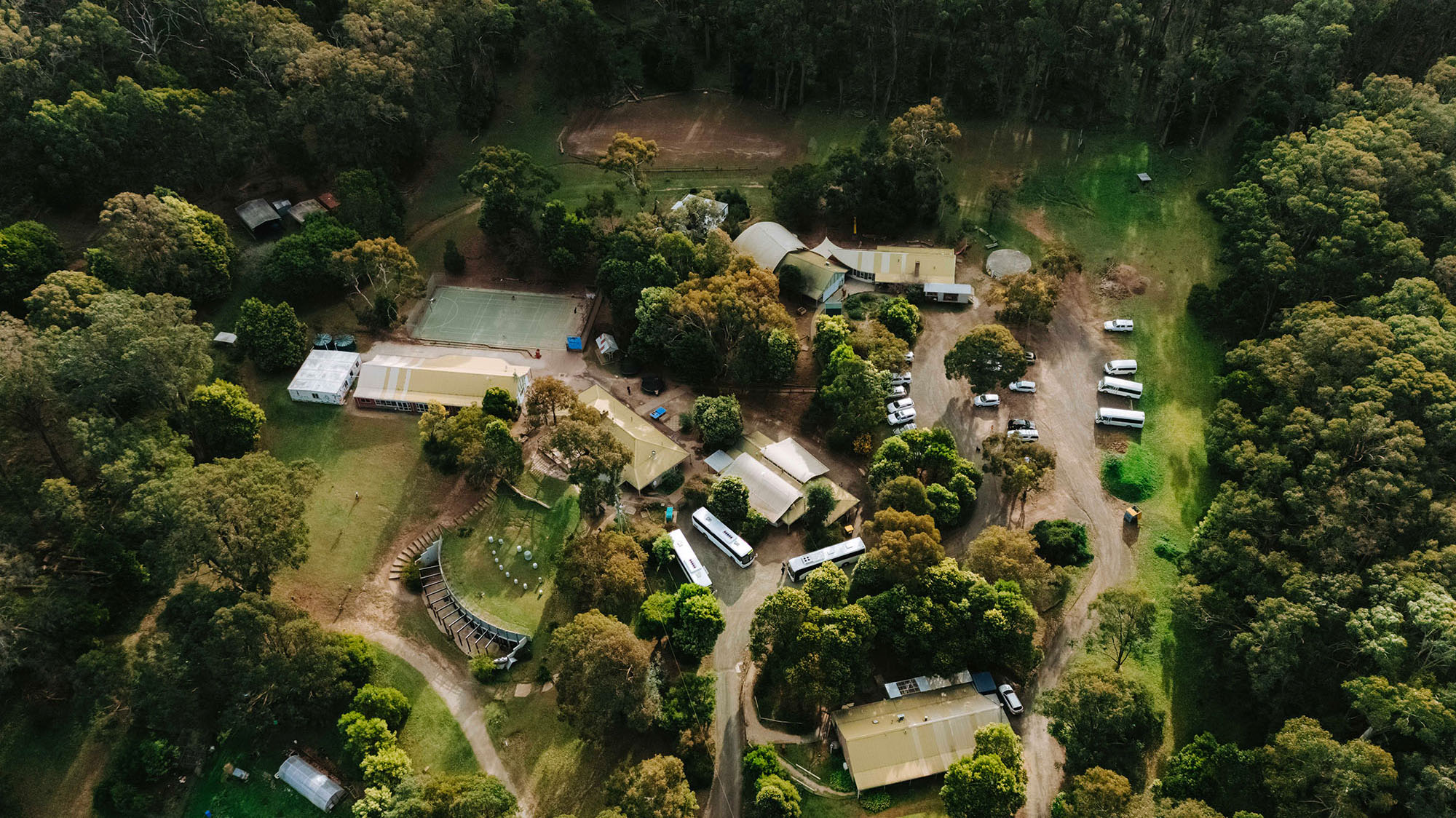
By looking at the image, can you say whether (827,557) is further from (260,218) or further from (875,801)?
(260,218)

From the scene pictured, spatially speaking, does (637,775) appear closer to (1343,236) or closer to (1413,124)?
(1343,236)

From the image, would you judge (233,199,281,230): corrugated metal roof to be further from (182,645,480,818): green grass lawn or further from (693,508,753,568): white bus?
(693,508,753,568): white bus

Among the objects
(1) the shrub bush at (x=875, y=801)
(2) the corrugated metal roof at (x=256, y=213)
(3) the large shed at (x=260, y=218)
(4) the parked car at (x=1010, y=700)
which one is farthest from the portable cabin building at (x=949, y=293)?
(2) the corrugated metal roof at (x=256, y=213)

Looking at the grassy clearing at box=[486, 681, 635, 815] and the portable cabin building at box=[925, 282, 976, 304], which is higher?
the portable cabin building at box=[925, 282, 976, 304]

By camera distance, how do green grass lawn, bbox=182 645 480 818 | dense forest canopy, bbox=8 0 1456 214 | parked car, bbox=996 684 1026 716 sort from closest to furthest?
green grass lawn, bbox=182 645 480 818 < parked car, bbox=996 684 1026 716 < dense forest canopy, bbox=8 0 1456 214

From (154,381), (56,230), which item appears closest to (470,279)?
(154,381)

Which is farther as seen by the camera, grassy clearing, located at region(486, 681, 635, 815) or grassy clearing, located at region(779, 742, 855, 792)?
grassy clearing, located at region(486, 681, 635, 815)

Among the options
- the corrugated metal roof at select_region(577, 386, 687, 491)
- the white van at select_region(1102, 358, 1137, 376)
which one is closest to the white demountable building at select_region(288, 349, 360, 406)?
the corrugated metal roof at select_region(577, 386, 687, 491)
